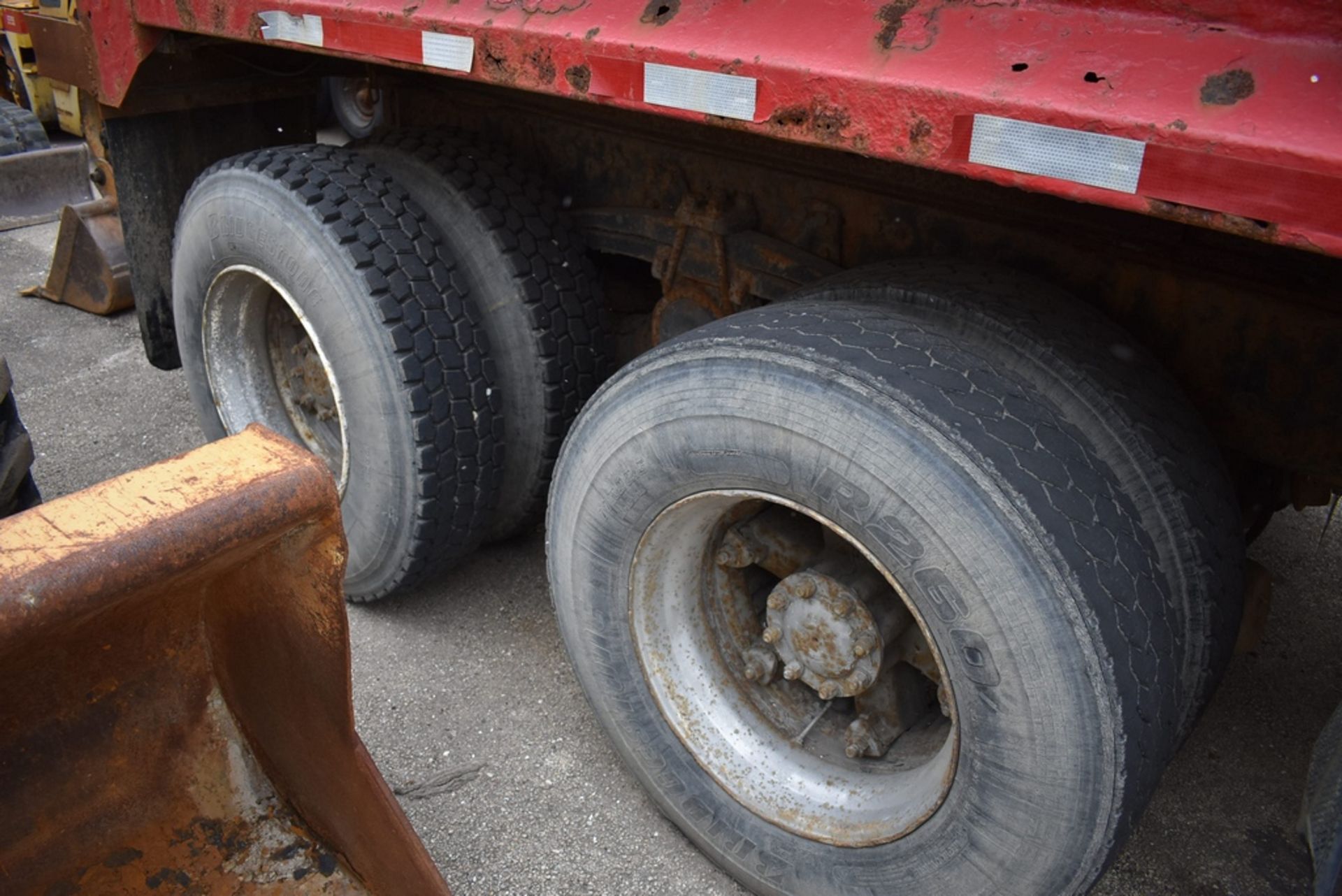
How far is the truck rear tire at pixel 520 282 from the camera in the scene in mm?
2551

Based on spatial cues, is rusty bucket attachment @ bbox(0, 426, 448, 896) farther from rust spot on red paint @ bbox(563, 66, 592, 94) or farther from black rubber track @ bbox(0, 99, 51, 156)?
black rubber track @ bbox(0, 99, 51, 156)

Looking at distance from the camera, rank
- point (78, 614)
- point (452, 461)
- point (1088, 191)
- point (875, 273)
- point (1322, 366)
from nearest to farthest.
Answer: point (1088, 191) → point (78, 614) → point (1322, 366) → point (875, 273) → point (452, 461)

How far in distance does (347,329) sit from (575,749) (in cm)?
110

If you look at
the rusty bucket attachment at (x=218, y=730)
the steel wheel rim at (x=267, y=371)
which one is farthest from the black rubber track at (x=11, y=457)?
the rusty bucket attachment at (x=218, y=730)

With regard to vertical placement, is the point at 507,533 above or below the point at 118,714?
below

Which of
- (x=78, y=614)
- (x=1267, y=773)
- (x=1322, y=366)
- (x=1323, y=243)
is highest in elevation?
(x=1323, y=243)

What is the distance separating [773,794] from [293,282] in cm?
161

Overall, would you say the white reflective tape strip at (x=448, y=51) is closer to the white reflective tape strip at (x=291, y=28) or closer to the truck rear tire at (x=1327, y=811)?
the white reflective tape strip at (x=291, y=28)

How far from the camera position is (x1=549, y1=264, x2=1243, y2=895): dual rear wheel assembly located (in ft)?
4.95

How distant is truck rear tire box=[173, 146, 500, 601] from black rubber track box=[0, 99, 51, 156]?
14.8 ft

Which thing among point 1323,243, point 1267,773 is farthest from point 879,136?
point 1267,773

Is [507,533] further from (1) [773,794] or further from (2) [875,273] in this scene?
(2) [875,273]

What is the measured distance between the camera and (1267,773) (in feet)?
7.92

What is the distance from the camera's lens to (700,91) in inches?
60.0
